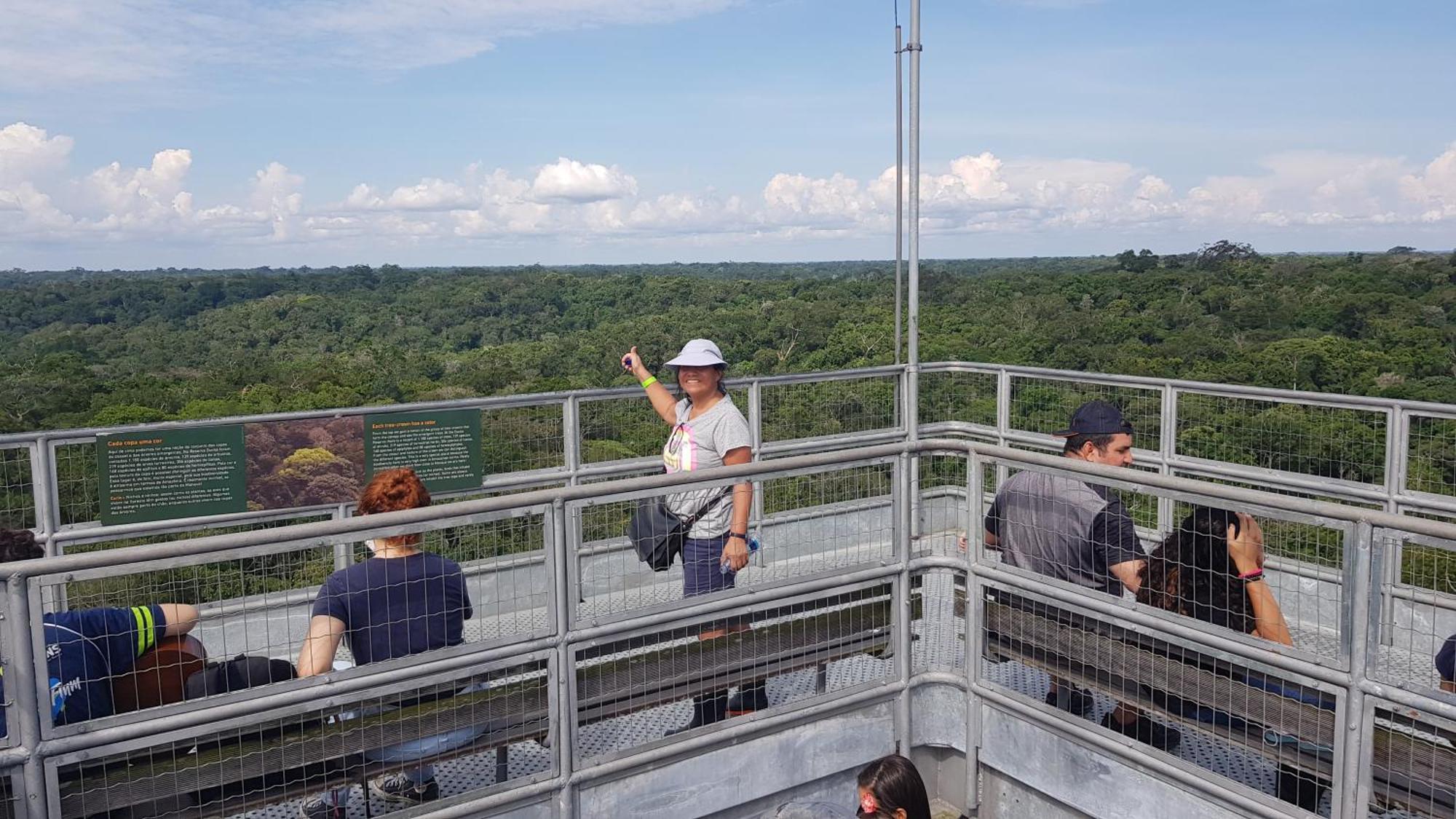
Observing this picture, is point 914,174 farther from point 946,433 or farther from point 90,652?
point 90,652

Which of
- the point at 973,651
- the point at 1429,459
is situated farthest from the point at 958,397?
the point at 973,651

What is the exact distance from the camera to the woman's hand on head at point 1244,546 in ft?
12.6

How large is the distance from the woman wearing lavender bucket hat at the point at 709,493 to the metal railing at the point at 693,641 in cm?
18

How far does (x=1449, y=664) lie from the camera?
11.9 ft

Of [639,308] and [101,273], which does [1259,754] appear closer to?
[639,308]

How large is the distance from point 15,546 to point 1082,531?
3.60 meters

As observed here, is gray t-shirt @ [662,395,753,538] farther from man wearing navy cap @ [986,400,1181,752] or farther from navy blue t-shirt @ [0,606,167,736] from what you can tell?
navy blue t-shirt @ [0,606,167,736]

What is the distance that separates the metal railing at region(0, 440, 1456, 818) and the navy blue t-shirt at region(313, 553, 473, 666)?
14 centimetres

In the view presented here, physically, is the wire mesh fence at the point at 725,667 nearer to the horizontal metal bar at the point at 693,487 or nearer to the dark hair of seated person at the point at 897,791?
the horizontal metal bar at the point at 693,487

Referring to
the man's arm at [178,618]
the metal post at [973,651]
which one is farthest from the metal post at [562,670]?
the metal post at [973,651]

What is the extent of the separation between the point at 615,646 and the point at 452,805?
29.7 inches

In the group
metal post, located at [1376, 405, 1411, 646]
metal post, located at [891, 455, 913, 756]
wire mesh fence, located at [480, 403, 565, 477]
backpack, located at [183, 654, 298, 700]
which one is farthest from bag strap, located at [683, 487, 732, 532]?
metal post, located at [1376, 405, 1411, 646]

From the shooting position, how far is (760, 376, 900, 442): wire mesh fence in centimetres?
794

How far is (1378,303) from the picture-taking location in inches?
1753
